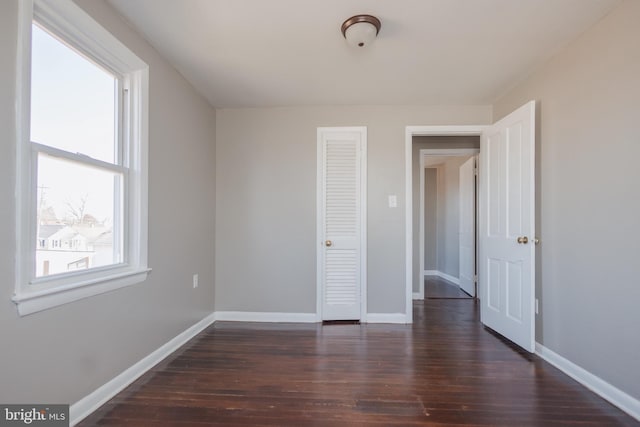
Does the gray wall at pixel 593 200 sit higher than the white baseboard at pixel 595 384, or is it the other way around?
the gray wall at pixel 593 200

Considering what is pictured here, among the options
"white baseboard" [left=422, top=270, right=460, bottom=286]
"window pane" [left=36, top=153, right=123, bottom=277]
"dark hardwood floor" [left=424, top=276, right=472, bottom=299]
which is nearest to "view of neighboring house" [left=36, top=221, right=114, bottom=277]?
Answer: "window pane" [left=36, top=153, right=123, bottom=277]

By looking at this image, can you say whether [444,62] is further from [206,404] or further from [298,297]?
[206,404]

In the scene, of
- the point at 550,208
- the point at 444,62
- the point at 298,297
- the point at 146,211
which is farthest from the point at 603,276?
the point at 146,211

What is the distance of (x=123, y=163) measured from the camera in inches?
84.1

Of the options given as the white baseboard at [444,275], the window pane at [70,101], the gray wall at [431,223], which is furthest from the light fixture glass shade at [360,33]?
the gray wall at [431,223]

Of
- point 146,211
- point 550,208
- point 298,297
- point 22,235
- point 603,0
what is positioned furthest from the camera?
point 298,297

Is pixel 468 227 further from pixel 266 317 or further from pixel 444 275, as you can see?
pixel 266 317

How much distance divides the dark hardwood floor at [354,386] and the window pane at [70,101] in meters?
1.54

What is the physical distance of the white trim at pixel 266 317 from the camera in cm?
346

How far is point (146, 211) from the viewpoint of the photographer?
2258 mm

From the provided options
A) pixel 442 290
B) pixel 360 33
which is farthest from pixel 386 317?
pixel 360 33

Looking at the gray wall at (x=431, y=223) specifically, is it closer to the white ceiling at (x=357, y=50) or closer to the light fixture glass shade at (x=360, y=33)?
the white ceiling at (x=357, y=50)

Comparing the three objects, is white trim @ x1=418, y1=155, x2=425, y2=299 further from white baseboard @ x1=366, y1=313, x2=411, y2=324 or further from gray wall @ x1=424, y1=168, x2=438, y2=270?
gray wall @ x1=424, y1=168, x2=438, y2=270

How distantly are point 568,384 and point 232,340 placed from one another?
260 centimetres
